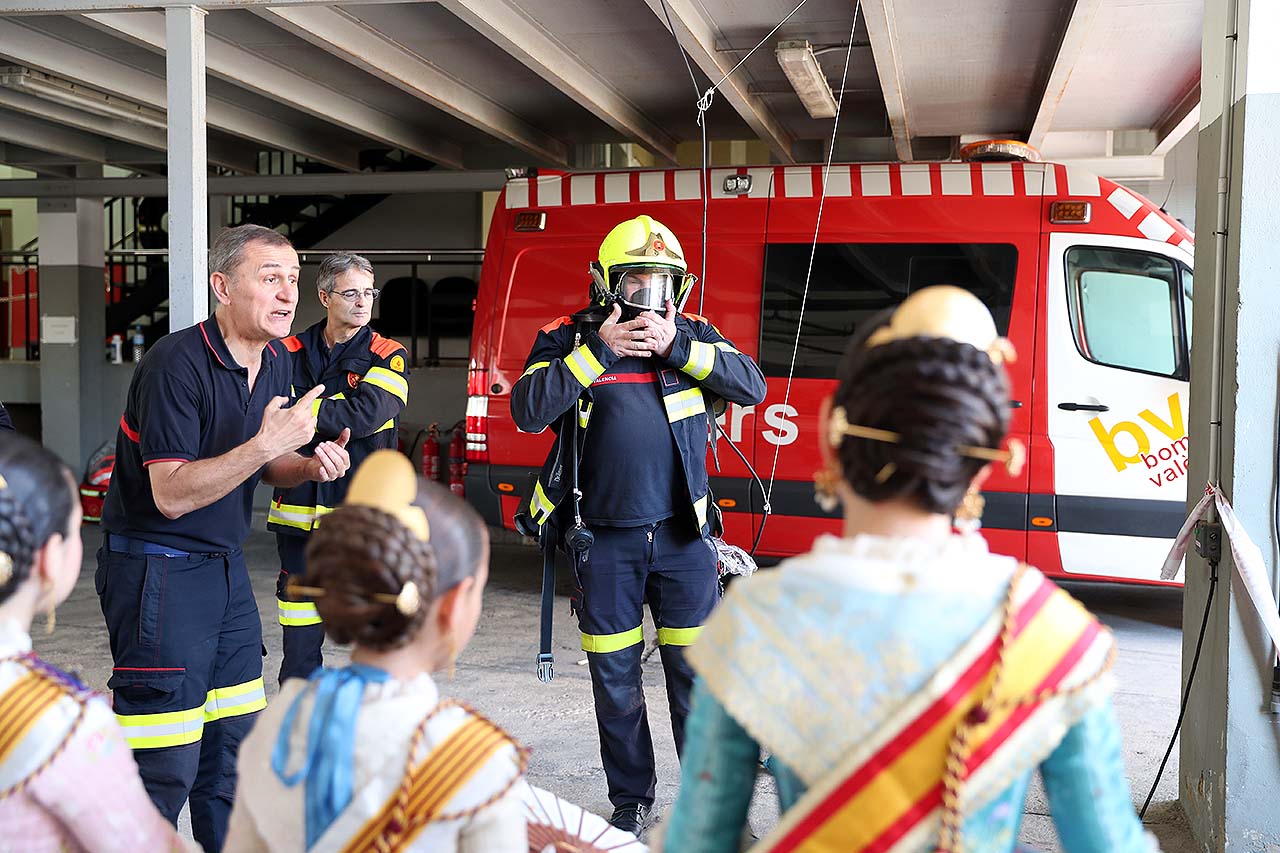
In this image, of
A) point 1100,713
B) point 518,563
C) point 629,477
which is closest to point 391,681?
point 1100,713

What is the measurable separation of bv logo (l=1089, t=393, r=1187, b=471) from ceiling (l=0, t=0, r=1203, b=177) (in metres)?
2.01

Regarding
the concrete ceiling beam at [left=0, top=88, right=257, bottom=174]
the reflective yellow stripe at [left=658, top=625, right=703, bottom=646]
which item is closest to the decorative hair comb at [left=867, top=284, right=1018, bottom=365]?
the reflective yellow stripe at [left=658, top=625, right=703, bottom=646]

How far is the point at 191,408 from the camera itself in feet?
9.29

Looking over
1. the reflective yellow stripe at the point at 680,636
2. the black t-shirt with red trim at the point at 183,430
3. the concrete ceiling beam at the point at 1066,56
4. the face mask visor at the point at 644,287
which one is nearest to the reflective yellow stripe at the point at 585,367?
the face mask visor at the point at 644,287

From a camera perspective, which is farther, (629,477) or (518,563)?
(518,563)

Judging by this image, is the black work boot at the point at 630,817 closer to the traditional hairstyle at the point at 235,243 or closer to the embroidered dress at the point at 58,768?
the traditional hairstyle at the point at 235,243

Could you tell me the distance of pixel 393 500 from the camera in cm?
142

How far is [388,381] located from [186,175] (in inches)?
42.7

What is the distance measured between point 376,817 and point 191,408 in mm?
1760

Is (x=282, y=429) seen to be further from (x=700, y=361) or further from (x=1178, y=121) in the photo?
(x=1178, y=121)

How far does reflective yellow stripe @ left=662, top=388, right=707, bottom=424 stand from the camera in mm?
3593

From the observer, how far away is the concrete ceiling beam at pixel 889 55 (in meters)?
5.33

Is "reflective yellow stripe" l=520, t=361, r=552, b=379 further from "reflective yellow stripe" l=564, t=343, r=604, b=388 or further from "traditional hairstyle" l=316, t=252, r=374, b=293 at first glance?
"traditional hairstyle" l=316, t=252, r=374, b=293

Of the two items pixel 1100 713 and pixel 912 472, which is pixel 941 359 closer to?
pixel 912 472
